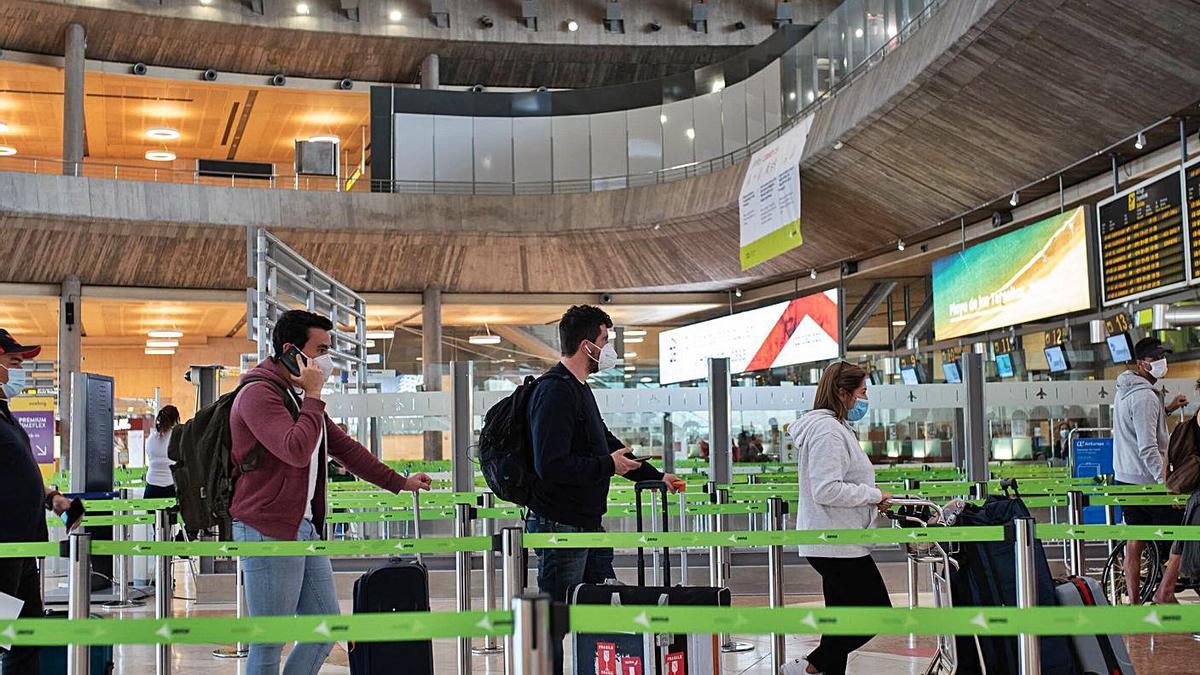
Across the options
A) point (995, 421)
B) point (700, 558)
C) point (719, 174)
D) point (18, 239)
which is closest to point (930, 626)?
point (700, 558)

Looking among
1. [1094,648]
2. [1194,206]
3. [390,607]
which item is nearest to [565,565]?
[390,607]

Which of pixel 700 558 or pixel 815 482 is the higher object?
pixel 815 482

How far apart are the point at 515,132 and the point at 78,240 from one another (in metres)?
7.20

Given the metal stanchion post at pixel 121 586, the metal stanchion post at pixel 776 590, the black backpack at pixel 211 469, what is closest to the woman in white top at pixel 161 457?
the metal stanchion post at pixel 121 586

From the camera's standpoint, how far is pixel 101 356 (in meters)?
32.2

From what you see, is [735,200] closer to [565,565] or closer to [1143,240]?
[1143,240]

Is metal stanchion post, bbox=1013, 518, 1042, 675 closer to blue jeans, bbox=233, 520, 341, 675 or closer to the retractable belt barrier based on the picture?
the retractable belt barrier

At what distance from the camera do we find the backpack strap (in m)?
4.14

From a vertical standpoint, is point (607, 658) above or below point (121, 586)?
above

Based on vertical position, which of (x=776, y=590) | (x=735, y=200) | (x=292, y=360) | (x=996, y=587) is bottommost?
(x=776, y=590)

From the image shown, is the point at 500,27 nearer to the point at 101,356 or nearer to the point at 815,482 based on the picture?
the point at 101,356

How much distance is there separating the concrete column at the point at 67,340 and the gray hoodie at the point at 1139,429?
56.9ft

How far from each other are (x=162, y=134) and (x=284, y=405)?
24.6 metres

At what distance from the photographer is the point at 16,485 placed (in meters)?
4.71
